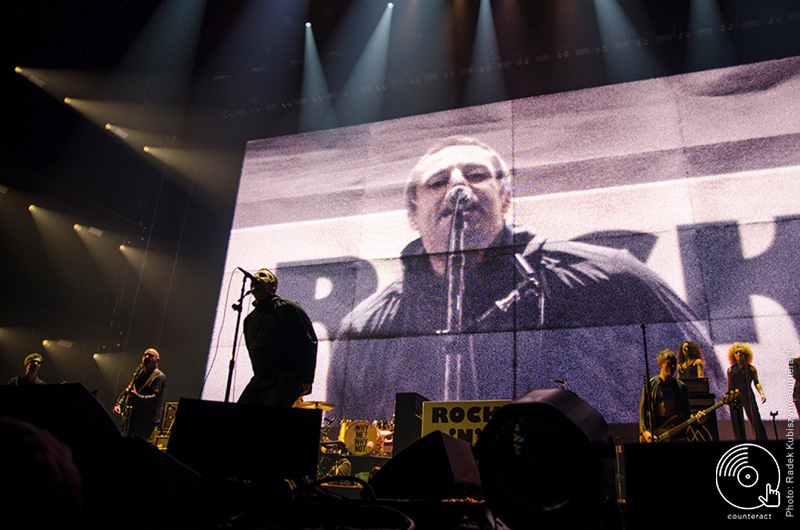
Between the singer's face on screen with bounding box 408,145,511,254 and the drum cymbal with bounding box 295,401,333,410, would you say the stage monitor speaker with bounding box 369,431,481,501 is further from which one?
the singer's face on screen with bounding box 408,145,511,254

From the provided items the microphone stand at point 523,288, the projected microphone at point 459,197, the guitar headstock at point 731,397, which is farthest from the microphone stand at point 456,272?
the guitar headstock at point 731,397

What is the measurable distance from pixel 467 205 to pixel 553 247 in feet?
3.31

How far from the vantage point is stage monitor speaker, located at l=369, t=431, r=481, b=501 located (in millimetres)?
1443

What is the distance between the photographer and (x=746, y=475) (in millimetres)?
904

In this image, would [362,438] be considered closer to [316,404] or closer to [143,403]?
[316,404]

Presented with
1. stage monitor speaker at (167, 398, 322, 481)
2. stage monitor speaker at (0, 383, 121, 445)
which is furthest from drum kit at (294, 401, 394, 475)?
stage monitor speaker at (0, 383, 121, 445)

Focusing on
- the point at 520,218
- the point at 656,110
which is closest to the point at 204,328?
the point at 520,218

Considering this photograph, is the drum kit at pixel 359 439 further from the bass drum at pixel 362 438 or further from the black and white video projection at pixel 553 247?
the black and white video projection at pixel 553 247

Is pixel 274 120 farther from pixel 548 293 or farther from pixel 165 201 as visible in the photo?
pixel 548 293

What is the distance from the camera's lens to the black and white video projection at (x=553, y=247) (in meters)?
4.93

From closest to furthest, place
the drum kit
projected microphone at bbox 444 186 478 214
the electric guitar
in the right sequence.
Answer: the electric guitar → the drum kit → projected microphone at bbox 444 186 478 214

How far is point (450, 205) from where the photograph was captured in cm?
607

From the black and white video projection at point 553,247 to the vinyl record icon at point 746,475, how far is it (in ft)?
13.4

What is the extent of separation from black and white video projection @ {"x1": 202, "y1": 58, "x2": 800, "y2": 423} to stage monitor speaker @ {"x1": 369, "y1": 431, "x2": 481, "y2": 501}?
12.0 ft
